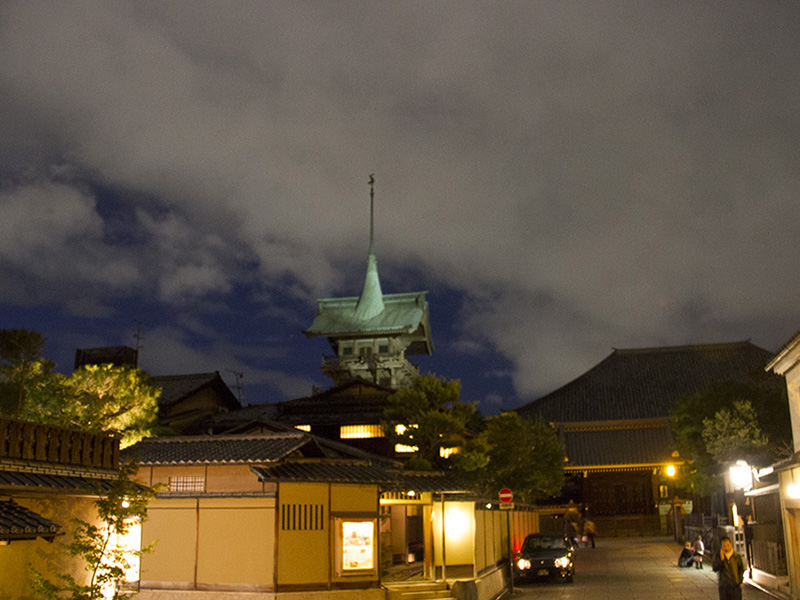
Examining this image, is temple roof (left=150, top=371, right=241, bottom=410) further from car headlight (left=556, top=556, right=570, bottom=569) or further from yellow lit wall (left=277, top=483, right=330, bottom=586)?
yellow lit wall (left=277, top=483, right=330, bottom=586)

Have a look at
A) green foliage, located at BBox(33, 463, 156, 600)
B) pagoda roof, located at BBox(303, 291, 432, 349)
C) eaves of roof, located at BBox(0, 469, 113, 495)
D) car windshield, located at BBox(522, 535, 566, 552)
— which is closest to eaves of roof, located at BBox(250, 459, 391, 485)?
green foliage, located at BBox(33, 463, 156, 600)

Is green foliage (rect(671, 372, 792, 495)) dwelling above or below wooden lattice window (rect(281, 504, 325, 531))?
above

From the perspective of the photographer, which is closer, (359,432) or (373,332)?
(359,432)

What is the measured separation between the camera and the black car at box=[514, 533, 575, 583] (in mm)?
30422

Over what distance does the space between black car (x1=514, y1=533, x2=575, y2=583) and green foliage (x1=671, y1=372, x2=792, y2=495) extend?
327 inches

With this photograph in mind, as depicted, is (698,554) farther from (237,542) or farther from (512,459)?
(237,542)

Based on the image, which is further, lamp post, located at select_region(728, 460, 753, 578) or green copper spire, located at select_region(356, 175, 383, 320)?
green copper spire, located at select_region(356, 175, 383, 320)

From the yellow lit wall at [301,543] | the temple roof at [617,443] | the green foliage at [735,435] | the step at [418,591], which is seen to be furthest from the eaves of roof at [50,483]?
the temple roof at [617,443]

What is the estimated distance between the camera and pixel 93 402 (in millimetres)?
27391

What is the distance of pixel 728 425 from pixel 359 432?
2149 cm

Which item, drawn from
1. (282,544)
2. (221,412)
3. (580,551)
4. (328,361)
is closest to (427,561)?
(282,544)

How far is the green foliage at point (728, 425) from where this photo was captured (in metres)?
34.0

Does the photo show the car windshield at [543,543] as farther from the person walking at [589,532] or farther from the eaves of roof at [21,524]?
the eaves of roof at [21,524]

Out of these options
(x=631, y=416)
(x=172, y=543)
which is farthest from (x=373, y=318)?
(x=172, y=543)
